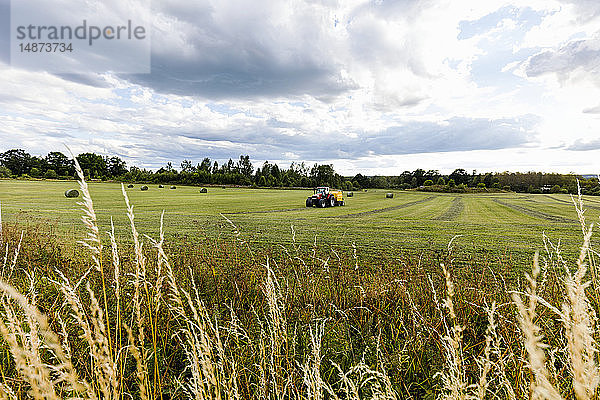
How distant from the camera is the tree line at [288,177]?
65.5 metres

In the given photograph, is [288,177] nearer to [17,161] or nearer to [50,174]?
[50,174]

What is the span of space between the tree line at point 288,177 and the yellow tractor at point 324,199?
45032 mm

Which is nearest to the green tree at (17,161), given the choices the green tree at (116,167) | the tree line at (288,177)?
the tree line at (288,177)

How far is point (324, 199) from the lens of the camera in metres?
30.0

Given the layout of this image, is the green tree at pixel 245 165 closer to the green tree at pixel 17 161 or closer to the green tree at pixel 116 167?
the green tree at pixel 116 167

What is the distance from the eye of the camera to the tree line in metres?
65.5

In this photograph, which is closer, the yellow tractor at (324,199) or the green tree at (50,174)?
the yellow tractor at (324,199)

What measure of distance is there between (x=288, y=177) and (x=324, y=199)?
56551 mm

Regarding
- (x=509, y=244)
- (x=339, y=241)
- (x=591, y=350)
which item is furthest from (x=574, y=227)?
(x=591, y=350)

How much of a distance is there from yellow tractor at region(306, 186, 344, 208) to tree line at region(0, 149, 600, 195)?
45032mm

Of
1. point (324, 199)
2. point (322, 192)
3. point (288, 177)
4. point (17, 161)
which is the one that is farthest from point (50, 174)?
point (324, 199)

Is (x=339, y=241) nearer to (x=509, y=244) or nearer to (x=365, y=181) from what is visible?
(x=509, y=244)

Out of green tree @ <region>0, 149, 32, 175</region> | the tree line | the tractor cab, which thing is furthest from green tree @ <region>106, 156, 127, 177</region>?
the tractor cab

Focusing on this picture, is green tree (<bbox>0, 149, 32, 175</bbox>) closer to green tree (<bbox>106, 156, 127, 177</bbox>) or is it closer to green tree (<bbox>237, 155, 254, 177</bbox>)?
green tree (<bbox>106, 156, 127, 177</bbox>)
